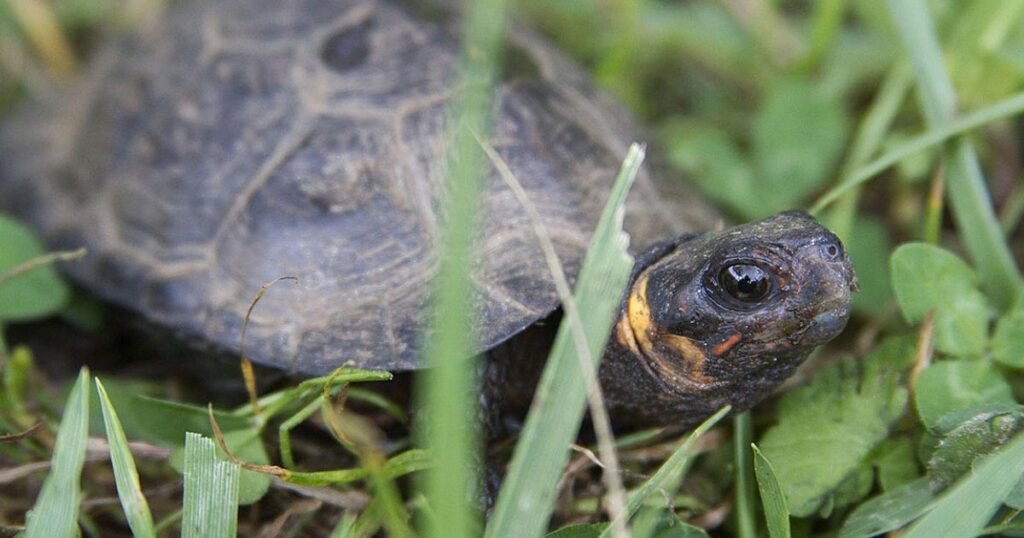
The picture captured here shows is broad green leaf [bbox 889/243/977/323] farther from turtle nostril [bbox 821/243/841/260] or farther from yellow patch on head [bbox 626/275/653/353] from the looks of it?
yellow patch on head [bbox 626/275/653/353]

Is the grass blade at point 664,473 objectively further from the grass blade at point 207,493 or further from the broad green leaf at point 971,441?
the grass blade at point 207,493

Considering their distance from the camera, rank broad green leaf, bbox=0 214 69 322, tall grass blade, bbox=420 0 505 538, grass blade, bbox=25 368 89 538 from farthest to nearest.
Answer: broad green leaf, bbox=0 214 69 322
grass blade, bbox=25 368 89 538
tall grass blade, bbox=420 0 505 538

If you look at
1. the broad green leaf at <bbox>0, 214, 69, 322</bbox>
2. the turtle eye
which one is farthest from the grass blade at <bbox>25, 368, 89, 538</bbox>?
the turtle eye

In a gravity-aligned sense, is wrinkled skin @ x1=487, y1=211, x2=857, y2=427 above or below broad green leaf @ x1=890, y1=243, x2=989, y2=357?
below

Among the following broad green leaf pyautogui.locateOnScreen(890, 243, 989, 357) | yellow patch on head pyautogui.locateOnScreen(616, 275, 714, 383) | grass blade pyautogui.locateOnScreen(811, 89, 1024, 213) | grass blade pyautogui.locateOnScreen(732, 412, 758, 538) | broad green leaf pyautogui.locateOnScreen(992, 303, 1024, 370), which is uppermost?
grass blade pyautogui.locateOnScreen(811, 89, 1024, 213)

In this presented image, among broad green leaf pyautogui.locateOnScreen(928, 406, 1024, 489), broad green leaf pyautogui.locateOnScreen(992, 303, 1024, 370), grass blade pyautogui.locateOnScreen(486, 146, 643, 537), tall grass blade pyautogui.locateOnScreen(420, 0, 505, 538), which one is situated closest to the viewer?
tall grass blade pyautogui.locateOnScreen(420, 0, 505, 538)
